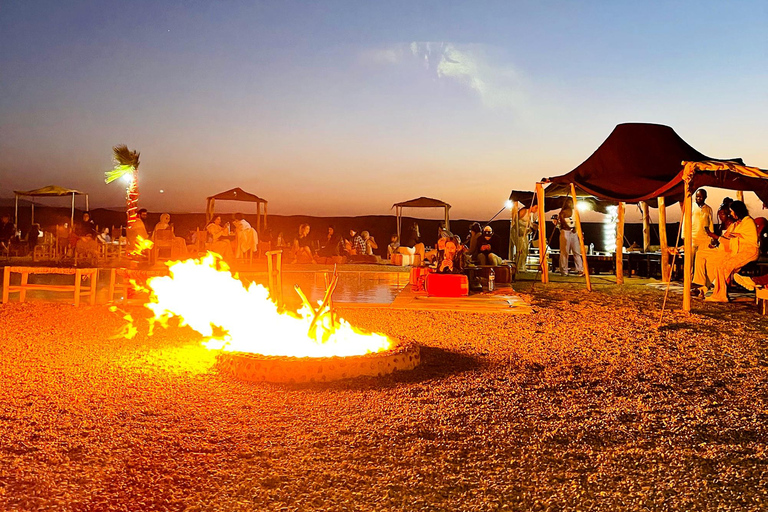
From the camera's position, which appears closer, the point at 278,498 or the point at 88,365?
the point at 278,498

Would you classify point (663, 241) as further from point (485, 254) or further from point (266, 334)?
point (266, 334)

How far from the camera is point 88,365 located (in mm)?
5457

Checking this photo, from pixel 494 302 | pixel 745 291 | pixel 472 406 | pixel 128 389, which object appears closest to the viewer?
pixel 472 406

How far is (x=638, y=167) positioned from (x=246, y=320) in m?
9.42

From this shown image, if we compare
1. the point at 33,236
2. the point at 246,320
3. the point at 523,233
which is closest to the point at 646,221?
the point at 523,233

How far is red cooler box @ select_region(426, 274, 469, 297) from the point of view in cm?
1088

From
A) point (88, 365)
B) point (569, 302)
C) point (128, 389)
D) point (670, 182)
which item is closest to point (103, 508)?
point (128, 389)

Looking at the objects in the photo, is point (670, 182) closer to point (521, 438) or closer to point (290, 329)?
point (290, 329)

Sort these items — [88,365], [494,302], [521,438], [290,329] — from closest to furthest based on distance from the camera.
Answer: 1. [521,438]
2. [88,365]
3. [290,329]
4. [494,302]

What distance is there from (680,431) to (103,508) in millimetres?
3365

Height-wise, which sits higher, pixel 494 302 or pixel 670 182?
pixel 670 182

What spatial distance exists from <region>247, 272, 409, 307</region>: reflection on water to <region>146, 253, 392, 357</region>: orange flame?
166 centimetres

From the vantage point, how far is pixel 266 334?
5980 millimetres

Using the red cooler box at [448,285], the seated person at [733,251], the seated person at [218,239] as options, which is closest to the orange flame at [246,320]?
the red cooler box at [448,285]
